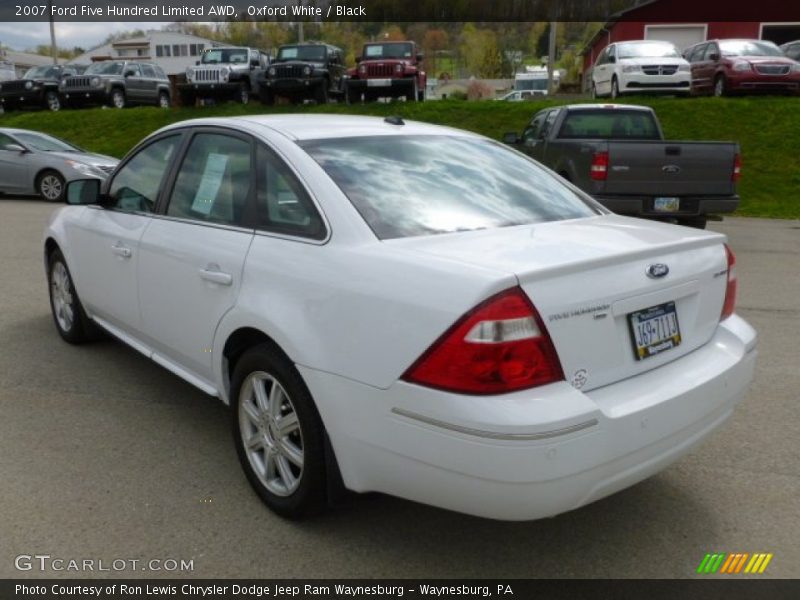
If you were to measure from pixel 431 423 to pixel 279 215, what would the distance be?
1.26 metres

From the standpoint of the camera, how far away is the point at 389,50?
22.7m

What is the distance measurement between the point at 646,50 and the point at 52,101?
65.8 ft

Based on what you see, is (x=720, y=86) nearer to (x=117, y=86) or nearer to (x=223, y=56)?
(x=223, y=56)

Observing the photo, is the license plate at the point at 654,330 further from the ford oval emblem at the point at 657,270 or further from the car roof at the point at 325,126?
the car roof at the point at 325,126

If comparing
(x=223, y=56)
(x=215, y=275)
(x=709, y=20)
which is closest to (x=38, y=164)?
(x=223, y=56)

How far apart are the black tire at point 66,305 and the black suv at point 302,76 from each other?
16697 mm

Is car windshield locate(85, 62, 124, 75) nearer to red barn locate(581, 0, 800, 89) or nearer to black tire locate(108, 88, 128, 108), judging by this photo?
black tire locate(108, 88, 128, 108)

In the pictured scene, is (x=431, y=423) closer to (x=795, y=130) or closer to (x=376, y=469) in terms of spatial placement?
(x=376, y=469)

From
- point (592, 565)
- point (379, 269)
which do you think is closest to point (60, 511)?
point (379, 269)

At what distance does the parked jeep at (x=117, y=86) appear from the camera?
82.3 feet

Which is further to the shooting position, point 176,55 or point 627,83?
point 176,55

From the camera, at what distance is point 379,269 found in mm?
2643

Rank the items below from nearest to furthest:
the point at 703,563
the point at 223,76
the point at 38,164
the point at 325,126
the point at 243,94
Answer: the point at 703,563 → the point at 325,126 → the point at 38,164 → the point at 223,76 → the point at 243,94

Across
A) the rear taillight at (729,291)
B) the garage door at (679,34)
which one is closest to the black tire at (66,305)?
the rear taillight at (729,291)
